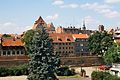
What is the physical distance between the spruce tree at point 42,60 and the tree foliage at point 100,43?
40.4m

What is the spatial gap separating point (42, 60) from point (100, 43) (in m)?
43.1

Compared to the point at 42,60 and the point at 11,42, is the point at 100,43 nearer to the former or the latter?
the point at 11,42

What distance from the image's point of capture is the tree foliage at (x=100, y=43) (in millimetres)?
84875

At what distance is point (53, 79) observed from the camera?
4403 centimetres

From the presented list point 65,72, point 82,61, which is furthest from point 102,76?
point 82,61

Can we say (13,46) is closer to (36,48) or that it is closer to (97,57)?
(97,57)

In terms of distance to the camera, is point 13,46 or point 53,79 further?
point 13,46

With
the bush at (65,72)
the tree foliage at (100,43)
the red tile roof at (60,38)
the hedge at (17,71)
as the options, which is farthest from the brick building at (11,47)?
the bush at (65,72)

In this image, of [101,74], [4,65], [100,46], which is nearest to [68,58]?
[100,46]

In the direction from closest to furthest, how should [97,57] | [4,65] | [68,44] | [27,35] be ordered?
1. [4,65]
2. [27,35]
3. [97,57]
4. [68,44]

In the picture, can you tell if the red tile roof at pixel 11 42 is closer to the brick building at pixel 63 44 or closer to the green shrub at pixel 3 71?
the brick building at pixel 63 44

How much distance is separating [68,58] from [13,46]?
50.4 feet

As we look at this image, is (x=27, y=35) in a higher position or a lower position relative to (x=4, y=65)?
higher

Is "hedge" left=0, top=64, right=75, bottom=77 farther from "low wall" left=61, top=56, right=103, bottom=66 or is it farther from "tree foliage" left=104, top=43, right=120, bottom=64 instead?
"low wall" left=61, top=56, right=103, bottom=66
